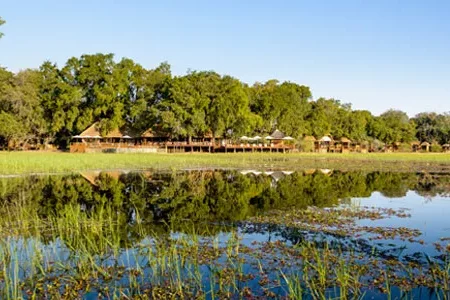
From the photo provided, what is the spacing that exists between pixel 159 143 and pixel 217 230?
143 feet

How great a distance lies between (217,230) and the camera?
10.6 m

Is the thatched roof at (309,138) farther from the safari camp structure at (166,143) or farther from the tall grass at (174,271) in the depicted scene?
the tall grass at (174,271)

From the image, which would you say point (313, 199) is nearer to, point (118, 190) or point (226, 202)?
point (226, 202)

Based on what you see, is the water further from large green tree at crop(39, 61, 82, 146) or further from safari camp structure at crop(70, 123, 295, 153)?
large green tree at crop(39, 61, 82, 146)

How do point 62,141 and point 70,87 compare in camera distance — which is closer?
point 70,87

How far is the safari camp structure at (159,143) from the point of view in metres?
52.0

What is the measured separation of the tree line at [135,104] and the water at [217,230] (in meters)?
28.1

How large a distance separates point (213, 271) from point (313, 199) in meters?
10.1

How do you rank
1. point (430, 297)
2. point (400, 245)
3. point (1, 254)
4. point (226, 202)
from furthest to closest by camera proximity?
point (226, 202), point (400, 245), point (1, 254), point (430, 297)

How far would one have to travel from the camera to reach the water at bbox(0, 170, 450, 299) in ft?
22.1

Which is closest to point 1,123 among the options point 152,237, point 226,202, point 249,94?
point 249,94

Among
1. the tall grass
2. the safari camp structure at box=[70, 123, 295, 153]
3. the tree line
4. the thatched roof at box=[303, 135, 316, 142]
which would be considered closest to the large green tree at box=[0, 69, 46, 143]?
the tree line

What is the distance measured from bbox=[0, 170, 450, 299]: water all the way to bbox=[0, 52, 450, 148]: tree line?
28.1 m

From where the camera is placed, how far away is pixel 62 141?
58.4 m
